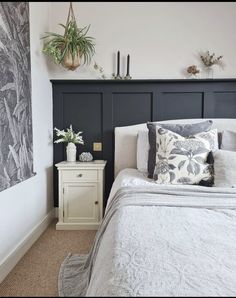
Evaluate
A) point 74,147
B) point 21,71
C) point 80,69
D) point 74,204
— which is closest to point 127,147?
point 74,147

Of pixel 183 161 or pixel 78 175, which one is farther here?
pixel 78 175

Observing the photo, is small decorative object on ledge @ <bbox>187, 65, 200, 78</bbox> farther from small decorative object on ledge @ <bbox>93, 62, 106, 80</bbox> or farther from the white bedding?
the white bedding

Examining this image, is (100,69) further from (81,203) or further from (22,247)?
(22,247)

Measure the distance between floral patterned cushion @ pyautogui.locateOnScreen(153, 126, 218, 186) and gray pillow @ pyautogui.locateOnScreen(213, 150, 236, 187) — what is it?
0.06 metres

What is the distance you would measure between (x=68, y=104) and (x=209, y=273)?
8.08ft

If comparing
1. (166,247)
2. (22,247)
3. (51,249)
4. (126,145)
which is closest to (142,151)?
(126,145)

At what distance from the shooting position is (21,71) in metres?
2.05

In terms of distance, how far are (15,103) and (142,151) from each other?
1231mm

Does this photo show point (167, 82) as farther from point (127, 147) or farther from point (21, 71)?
point (21, 71)

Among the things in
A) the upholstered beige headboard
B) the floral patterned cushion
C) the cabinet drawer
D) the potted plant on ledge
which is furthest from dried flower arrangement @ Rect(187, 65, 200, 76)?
the cabinet drawer

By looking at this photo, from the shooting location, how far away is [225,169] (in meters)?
1.89

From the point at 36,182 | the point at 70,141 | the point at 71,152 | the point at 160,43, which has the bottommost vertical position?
the point at 36,182

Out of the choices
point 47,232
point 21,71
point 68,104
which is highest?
point 21,71

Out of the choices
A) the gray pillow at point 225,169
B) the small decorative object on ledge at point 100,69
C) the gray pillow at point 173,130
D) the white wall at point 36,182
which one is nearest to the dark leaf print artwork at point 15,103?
the white wall at point 36,182
